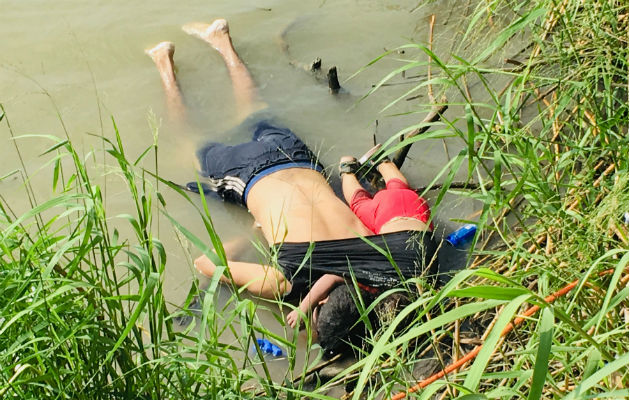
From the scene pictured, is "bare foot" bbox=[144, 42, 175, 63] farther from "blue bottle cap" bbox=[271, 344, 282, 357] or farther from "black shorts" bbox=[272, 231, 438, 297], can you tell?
"blue bottle cap" bbox=[271, 344, 282, 357]

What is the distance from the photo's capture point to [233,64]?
5391 millimetres

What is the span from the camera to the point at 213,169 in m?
4.61

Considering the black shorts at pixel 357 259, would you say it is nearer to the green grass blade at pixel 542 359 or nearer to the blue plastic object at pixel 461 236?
the blue plastic object at pixel 461 236

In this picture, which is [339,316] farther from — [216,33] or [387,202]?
[216,33]

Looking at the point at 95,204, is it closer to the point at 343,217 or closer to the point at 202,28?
the point at 343,217

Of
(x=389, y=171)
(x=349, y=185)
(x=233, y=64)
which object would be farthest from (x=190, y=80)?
(x=389, y=171)

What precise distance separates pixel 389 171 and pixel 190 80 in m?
1.83

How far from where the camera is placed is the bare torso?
12.9 ft

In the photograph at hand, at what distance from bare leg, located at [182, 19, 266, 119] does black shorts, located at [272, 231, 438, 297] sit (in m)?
1.65

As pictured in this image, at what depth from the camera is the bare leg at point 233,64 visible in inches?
204

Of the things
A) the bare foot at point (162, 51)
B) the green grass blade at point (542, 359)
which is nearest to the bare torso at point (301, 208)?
the bare foot at point (162, 51)

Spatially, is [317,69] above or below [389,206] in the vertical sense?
above

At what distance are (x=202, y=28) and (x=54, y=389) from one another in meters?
4.12

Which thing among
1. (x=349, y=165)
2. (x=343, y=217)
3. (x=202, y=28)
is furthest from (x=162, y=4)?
(x=343, y=217)
